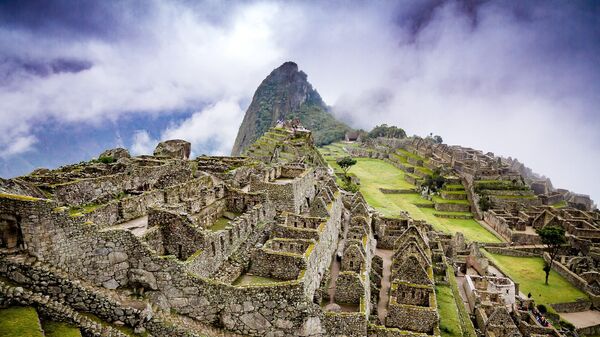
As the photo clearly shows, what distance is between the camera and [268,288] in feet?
48.8

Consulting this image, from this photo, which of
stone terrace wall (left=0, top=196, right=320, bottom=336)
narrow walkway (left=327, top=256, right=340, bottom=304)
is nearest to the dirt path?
narrow walkway (left=327, top=256, right=340, bottom=304)

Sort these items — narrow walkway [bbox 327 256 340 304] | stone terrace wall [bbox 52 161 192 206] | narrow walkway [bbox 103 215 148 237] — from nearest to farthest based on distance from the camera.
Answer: narrow walkway [bbox 103 215 148 237]
stone terrace wall [bbox 52 161 192 206]
narrow walkway [bbox 327 256 340 304]

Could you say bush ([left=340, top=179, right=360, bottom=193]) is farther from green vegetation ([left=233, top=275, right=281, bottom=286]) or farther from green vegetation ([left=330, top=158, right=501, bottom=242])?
green vegetation ([left=233, top=275, right=281, bottom=286])

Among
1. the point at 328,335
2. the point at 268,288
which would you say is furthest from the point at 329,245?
the point at 268,288

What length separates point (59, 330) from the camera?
37.7 ft

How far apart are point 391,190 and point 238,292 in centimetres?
6787

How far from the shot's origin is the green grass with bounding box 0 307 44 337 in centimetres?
1002

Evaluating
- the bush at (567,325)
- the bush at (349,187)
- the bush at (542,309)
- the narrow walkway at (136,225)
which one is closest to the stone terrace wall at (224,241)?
the narrow walkway at (136,225)

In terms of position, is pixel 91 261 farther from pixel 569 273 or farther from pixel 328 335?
pixel 569 273

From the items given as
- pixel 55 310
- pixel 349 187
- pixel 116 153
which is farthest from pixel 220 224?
pixel 349 187

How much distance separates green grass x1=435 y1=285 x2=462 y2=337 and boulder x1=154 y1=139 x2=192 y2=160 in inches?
1053

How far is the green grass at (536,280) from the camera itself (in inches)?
1706

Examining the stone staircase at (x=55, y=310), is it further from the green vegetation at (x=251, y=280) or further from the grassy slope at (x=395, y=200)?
the grassy slope at (x=395, y=200)

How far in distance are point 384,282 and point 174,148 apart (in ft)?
86.6
